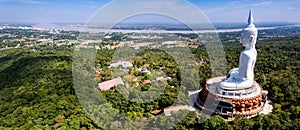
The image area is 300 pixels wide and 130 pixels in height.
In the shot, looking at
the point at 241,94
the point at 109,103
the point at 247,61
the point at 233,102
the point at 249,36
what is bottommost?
the point at 109,103

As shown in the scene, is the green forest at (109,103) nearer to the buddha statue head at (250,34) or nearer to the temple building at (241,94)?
the temple building at (241,94)

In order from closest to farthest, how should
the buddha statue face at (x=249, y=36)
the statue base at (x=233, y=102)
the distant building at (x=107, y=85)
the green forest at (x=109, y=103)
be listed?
1. the green forest at (x=109, y=103)
2. the statue base at (x=233, y=102)
3. the buddha statue face at (x=249, y=36)
4. the distant building at (x=107, y=85)

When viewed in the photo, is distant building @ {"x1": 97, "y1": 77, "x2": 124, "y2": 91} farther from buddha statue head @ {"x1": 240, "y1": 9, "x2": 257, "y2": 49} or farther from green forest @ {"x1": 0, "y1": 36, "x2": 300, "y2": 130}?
buddha statue head @ {"x1": 240, "y1": 9, "x2": 257, "y2": 49}

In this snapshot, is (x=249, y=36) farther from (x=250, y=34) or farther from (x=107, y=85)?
(x=107, y=85)

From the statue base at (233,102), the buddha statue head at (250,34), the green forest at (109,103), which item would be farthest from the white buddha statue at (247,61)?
the green forest at (109,103)

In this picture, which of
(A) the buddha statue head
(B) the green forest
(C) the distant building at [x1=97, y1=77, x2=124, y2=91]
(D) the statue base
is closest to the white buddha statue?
(A) the buddha statue head

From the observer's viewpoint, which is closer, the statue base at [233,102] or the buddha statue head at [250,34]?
the statue base at [233,102]

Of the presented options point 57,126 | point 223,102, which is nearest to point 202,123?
point 223,102

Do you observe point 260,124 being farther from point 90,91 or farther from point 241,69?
point 90,91

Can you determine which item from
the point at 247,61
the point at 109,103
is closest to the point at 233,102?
the point at 247,61
